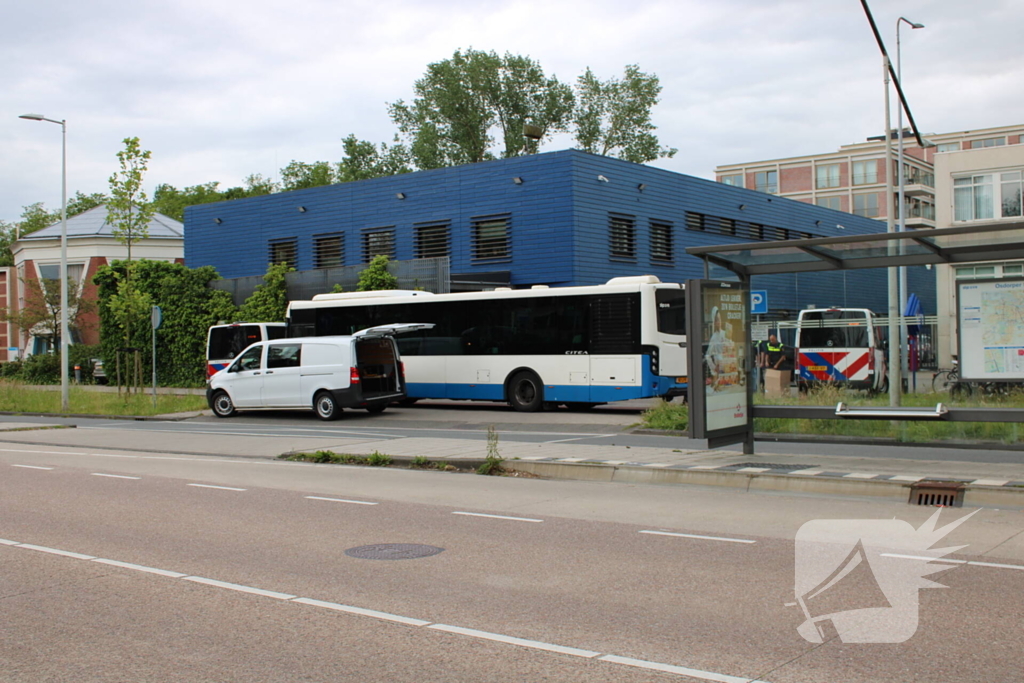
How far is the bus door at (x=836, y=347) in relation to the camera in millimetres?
14539

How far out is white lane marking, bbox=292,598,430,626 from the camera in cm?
586

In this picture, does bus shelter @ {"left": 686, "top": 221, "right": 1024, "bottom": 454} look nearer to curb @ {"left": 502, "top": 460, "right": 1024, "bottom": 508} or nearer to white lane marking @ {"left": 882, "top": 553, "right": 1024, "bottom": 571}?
curb @ {"left": 502, "top": 460, "right": 1024, "bottom": 508}

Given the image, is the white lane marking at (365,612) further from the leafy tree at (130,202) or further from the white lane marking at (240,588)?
the leafy tree at (130,202)

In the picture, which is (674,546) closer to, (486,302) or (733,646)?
(733,646)

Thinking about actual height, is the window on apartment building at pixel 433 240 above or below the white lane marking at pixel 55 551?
above

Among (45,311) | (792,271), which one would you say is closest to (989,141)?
(45,311)

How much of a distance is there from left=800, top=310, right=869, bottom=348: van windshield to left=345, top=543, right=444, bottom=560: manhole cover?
12.4 meters

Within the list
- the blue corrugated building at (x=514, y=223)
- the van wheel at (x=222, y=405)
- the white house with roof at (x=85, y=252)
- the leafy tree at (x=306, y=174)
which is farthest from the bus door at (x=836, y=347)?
the leafy tree at (x=306, y=174)

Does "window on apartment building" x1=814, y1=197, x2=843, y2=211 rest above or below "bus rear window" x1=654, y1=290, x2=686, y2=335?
above

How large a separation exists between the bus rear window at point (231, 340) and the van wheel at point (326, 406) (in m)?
6.75

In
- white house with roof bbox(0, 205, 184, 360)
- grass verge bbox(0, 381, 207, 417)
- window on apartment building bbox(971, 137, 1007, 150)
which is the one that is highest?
window on apartment building bbox(971, 137, 1007, 150)

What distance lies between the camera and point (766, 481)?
1109 cm

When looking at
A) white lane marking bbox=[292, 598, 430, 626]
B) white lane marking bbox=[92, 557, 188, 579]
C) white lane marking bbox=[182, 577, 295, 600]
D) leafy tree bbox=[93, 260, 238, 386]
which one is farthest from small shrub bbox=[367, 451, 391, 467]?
leafy tree bbox=[93, 260, 238, 386]

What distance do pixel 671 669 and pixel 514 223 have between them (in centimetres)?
2793
